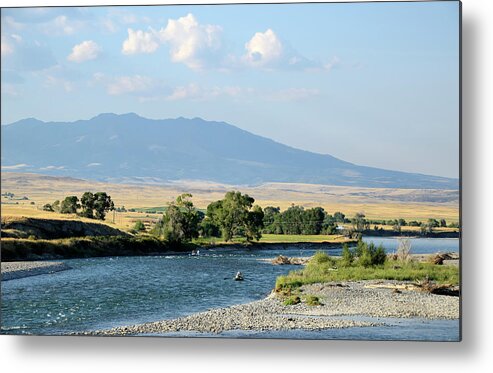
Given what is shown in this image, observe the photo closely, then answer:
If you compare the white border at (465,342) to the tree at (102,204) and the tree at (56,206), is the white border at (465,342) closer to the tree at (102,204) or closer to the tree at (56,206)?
the tree at (102,204)

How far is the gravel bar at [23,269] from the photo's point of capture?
855 cm

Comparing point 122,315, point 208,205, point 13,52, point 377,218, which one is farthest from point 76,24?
point 377,218

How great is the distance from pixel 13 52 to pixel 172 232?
2.25 meters

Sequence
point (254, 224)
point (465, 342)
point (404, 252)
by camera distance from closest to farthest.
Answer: point (465, 342)
point (404, 252)
point (254, 224)

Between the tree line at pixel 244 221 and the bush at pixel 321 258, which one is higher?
the tree line at pixel 244 221

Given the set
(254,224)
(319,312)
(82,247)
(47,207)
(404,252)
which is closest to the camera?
(319,312)

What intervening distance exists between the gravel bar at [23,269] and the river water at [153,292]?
0.21 ft

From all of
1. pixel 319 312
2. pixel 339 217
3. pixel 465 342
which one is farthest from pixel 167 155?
pixel 465 342

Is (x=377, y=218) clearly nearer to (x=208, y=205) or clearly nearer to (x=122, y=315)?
(x=208, y=205)

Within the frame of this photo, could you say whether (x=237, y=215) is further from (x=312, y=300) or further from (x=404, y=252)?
(x=404, y=252)

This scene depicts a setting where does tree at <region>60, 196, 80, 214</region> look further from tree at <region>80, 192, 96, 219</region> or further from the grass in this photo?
the grass

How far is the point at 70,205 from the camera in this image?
8.67 m

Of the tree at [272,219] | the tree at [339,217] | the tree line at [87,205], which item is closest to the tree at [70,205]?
the tree line at [87,205]

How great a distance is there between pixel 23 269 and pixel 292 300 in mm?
2589
